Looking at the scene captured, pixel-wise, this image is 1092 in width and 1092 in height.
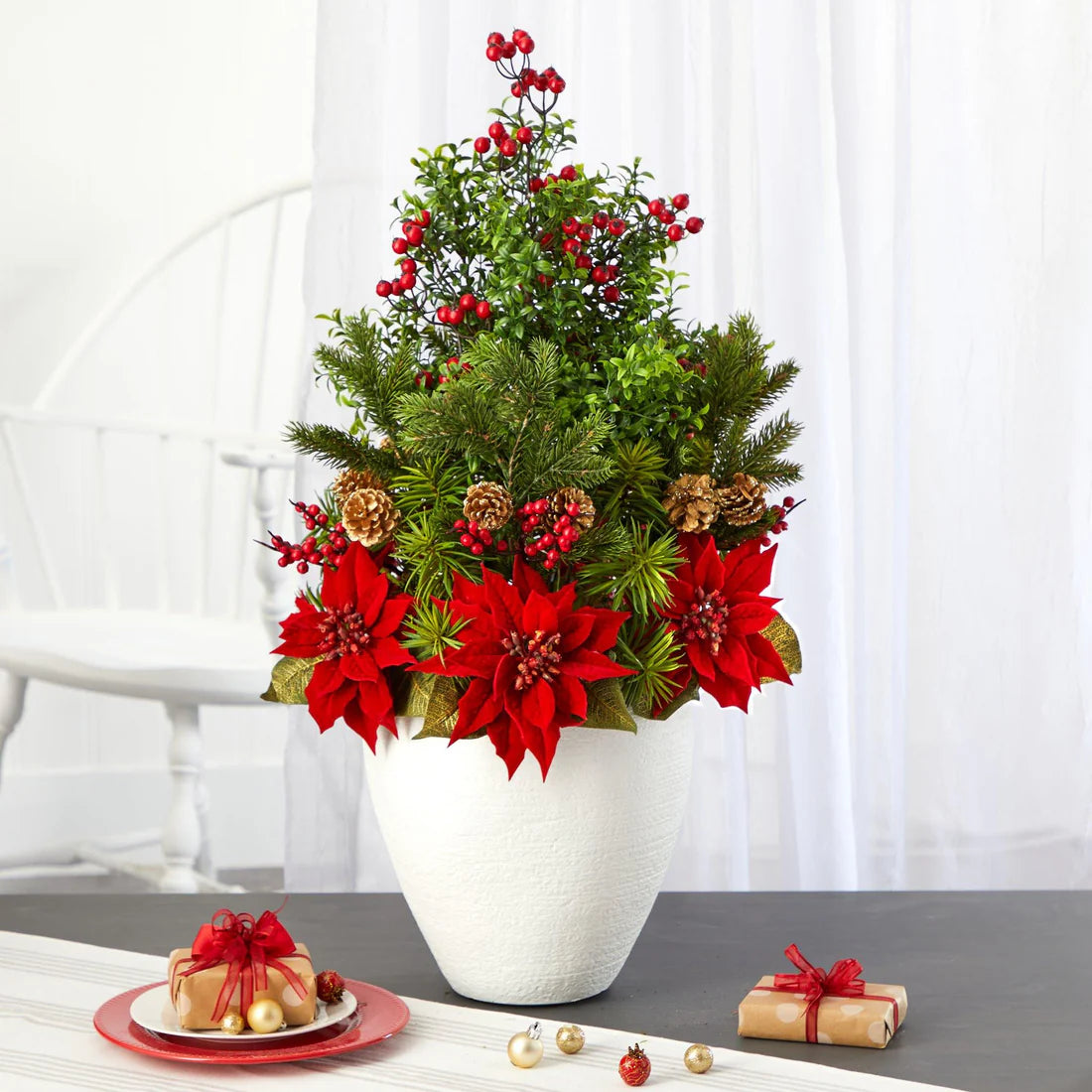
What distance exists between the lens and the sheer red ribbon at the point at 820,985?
63cm

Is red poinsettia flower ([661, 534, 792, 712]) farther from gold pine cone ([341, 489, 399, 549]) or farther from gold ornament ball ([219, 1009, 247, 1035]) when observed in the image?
gold ornament ball ([219, 1009, 247, 1035])

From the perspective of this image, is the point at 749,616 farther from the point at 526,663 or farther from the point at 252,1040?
the point at 252,1040

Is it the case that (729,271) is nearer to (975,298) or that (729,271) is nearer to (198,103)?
(975,298)

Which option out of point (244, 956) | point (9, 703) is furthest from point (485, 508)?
point (9, 703)

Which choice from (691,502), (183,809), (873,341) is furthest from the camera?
(183,809)

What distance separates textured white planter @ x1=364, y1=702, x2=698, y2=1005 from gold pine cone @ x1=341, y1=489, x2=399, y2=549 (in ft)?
0.31

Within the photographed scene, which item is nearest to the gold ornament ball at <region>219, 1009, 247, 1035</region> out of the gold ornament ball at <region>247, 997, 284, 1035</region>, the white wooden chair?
the gold ornament ball at <region>247, 997, 284, 1035</region>

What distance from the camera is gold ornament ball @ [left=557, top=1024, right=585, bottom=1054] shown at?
1.95 ft

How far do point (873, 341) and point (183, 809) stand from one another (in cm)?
106

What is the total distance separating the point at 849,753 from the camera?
151 centimetres

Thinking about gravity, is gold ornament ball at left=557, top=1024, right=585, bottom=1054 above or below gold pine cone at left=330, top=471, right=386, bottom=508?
below

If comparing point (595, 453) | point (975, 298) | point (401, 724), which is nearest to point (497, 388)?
point (595, 453)

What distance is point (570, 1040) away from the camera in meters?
0.59

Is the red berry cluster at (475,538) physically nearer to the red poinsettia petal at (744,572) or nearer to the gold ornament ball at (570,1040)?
the red poinsettia petal at (744,572)
